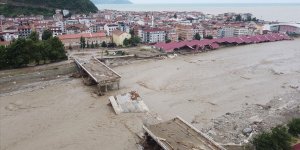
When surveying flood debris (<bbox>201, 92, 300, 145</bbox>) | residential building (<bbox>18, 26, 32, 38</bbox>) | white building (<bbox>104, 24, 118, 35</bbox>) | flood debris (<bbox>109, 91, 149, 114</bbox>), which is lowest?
flood debris (<bbox>201, 92, 300, 145</bbox>)

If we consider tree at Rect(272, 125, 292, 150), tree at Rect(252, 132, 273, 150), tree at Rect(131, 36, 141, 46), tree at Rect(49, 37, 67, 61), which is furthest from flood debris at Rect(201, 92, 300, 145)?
tree at Rect(131, 36, 141, 46)

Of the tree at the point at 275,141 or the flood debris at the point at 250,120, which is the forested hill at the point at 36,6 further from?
the tree at the point at 275,141

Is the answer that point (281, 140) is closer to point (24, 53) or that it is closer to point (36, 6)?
point (24, 53)

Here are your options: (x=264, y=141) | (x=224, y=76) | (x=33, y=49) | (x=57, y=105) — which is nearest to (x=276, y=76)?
(x=224, y=76)

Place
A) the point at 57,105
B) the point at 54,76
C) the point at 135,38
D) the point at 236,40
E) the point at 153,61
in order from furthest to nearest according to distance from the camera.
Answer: the point at 236,40 < the point at 135,38 < the point at 153,61 < the point at 54,76 < the point at 57,105

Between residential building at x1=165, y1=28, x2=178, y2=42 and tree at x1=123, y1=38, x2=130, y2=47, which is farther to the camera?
residential building at x1=165, y1=28, x2=178, y2=42

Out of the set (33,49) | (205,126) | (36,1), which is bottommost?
(205,126)

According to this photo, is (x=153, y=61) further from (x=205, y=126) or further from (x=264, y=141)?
(x=264, y=141)

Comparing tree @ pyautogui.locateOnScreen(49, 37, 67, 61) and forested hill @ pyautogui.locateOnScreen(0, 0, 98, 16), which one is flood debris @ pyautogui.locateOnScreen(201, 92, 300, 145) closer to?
tree @ pyautogui.locateOnScreen(49, 37, 67, 61)

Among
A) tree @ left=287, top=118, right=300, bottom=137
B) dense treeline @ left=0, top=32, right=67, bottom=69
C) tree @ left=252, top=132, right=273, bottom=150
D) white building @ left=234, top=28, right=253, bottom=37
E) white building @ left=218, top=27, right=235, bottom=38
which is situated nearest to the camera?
tree @ left=252, top=132, right=273, bottom=150
